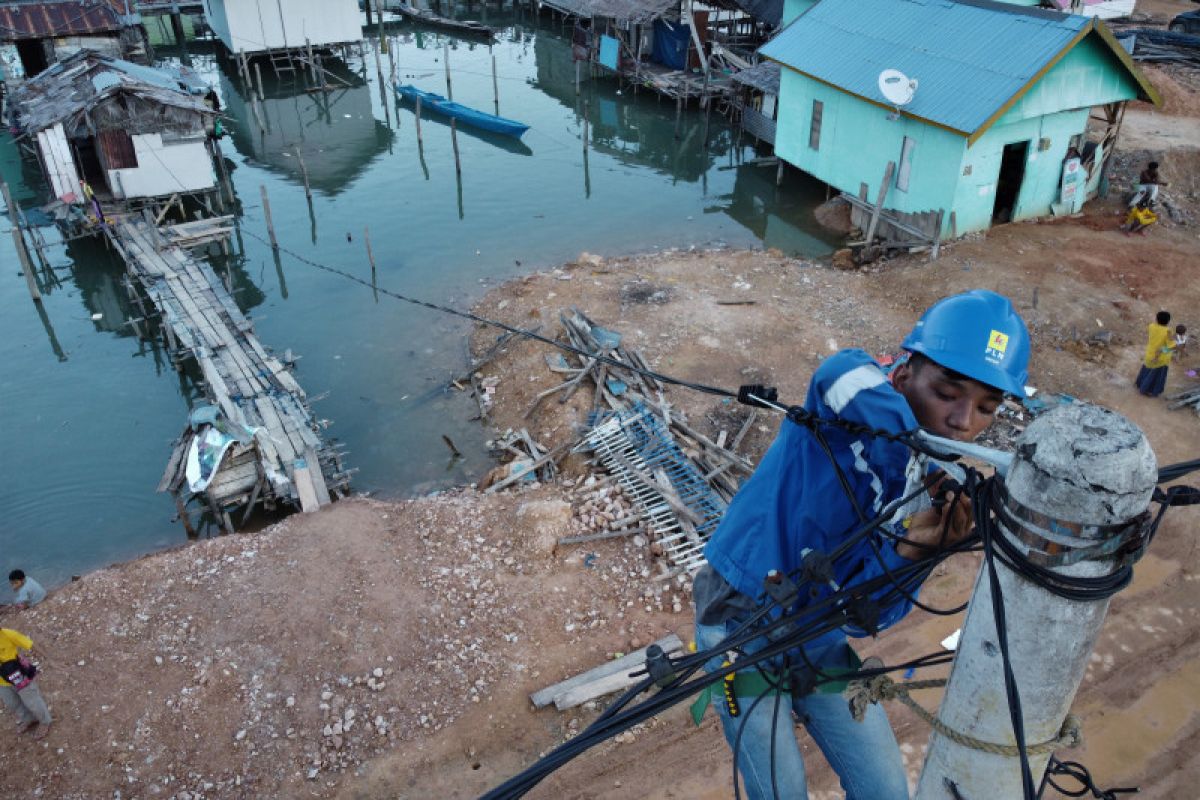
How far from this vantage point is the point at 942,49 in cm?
2162

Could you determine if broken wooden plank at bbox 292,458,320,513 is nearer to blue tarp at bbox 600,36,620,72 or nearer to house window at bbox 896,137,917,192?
house window at bbox 896,137,917,192

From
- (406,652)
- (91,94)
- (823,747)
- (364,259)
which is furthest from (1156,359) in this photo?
(91,94)

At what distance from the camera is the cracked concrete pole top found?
213 centimetres

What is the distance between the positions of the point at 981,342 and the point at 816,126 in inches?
946

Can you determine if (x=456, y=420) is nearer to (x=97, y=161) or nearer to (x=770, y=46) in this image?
(x=770, y=46)

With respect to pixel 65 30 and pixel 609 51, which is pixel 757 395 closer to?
pixel 609 51

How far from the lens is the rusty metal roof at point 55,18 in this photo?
1325 inches

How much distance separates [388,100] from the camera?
3928cm

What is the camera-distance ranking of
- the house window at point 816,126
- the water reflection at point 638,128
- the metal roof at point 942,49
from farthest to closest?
the water reflection at point 638,128 → the house window at point 816,126 → the metal roof at point 942,49

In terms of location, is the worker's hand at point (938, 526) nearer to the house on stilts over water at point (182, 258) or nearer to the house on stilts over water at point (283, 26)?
the house on stilts over water at point (182, 258)

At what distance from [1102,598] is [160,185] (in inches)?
1118

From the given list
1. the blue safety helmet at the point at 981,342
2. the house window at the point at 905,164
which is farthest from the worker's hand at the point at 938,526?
the house window at the point at 905,164

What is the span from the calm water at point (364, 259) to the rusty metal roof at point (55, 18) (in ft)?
16.0

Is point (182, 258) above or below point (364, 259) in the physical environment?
above
